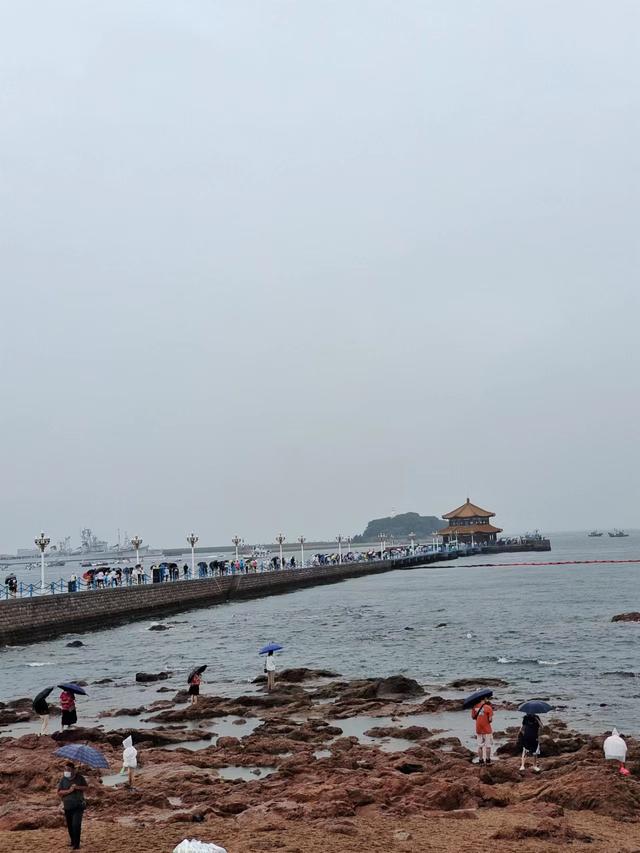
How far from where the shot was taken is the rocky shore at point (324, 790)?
11.1 meters

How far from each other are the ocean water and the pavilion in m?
88.3

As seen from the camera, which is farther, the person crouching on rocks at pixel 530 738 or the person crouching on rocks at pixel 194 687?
the person crouching on rocks at pixel 194 687

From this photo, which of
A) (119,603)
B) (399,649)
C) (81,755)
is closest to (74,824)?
(81,755)

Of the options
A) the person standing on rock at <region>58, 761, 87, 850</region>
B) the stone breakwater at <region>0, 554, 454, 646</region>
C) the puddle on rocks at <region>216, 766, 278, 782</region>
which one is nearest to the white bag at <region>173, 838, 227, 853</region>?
the person standing on rock at <region>58, 761, 87, 850</region>

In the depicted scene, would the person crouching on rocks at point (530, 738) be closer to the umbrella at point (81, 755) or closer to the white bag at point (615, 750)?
the white bag at point (615, 750)

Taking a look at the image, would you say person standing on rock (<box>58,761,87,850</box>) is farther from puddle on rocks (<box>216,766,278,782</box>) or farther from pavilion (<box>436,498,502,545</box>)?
pavilion (<box>436,498,502,545</box>)

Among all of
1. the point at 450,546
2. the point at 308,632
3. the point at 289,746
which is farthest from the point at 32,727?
the point at 450,546

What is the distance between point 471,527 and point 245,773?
141894 millimetres

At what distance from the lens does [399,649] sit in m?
35.8

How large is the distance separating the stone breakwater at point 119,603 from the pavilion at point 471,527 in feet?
242

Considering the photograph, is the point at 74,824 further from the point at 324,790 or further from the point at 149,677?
the point at 149,677

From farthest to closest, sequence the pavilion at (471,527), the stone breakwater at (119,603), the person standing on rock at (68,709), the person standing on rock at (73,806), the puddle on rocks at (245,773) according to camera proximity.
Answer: the pavilion at (471,527), the stone breakwater at (119,603), the person standing on rock at (68,709), the puddle on rocks at (245,773), the person standing on rock at (73,806)

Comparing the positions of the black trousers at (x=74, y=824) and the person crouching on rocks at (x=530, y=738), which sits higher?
the black trousers at (x=74, y=824)

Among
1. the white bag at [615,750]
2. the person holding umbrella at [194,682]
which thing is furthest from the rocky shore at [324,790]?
the person holding umbrella at [194,682]
